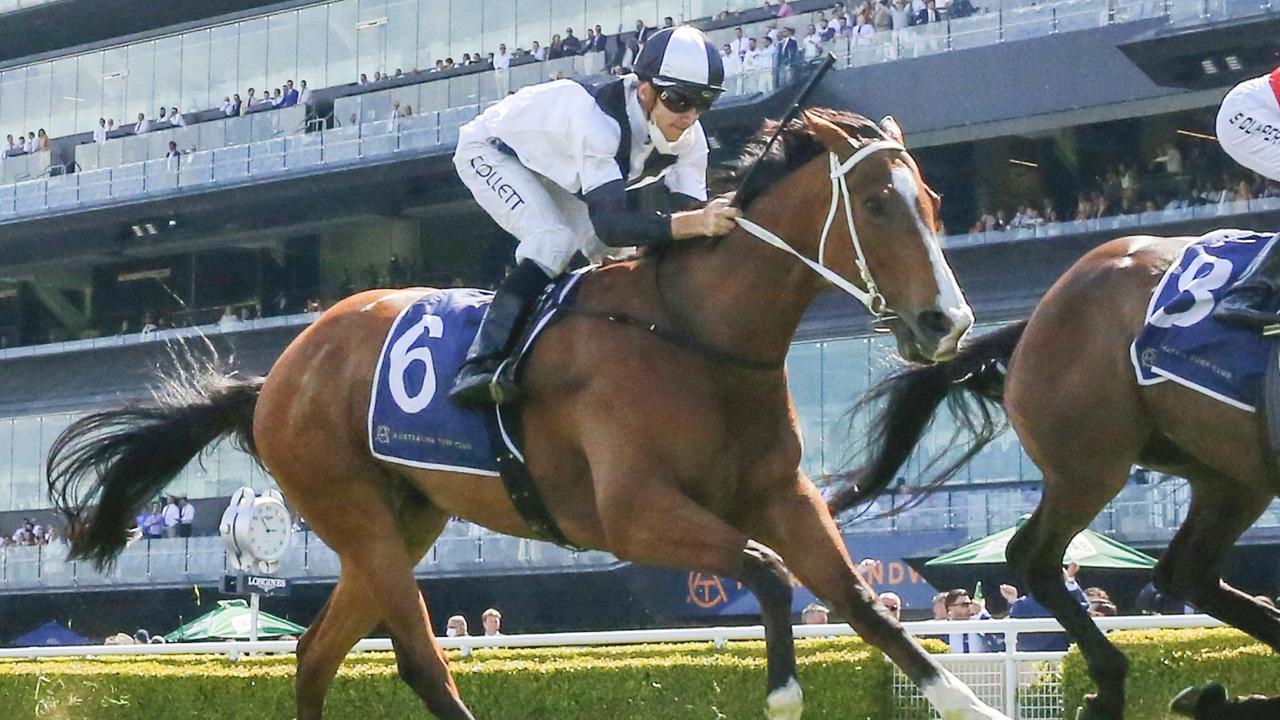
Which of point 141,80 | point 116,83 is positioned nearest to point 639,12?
point 141,80

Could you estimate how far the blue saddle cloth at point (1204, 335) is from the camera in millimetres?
5309

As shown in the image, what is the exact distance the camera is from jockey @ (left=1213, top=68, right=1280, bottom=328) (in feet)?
17.5

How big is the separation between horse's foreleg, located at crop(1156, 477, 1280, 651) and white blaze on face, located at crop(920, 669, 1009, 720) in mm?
1913

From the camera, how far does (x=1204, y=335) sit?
17.7 feet

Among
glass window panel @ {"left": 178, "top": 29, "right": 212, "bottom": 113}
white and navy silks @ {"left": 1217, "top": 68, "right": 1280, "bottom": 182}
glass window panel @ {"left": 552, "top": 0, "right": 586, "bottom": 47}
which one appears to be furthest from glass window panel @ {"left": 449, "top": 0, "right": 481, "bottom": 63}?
white and navy silks @ {"left": 1217, "top": 68, "right": 1280, "bottom": 182}

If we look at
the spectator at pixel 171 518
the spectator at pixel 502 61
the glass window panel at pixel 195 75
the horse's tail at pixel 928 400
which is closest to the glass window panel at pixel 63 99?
the glass window panel at pixel 195 75

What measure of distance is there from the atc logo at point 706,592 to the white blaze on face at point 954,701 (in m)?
14.4

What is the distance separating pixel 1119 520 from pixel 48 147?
21531 mm

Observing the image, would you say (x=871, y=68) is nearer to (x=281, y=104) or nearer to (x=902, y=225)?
(x=281, y=104)

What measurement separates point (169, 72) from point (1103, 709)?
1088 inches

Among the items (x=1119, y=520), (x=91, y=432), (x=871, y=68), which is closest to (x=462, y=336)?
(x=91, y=432)

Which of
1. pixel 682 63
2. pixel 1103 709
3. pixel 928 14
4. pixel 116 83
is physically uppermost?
pixel 116 83

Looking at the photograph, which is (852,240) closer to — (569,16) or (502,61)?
(502,61)

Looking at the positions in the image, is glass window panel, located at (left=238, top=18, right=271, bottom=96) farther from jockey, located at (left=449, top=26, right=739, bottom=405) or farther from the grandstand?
jockey, located at (left=449, top=26, right=739, bottom=405)
